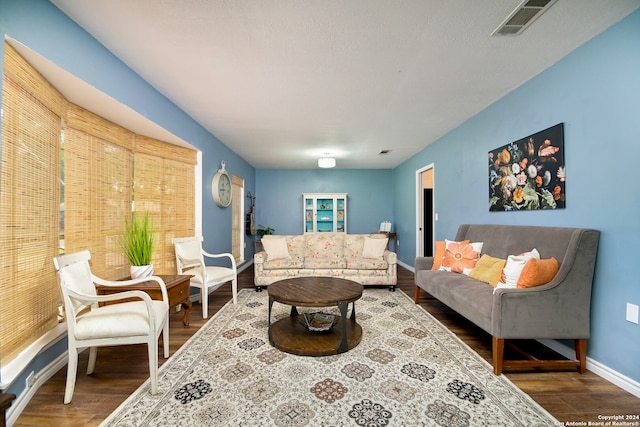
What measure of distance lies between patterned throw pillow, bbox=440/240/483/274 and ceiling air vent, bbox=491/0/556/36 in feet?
6.68

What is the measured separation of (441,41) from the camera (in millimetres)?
2023

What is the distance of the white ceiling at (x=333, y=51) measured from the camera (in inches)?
67.7

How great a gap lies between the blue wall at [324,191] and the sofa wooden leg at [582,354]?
5351mm

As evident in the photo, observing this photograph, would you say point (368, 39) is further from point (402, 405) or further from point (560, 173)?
point (402, 405)

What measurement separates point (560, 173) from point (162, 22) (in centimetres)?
316

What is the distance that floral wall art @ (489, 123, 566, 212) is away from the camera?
233cm

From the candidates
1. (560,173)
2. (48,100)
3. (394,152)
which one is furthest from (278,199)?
(560,173)

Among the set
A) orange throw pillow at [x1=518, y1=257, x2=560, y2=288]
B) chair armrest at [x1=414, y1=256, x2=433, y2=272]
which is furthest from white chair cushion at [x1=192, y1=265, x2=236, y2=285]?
orange throw pillow at [x1=518, y1=257, x2=560, y2=288]

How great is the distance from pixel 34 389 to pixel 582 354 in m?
3.68

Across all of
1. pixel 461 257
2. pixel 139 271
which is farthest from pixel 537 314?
pixel 139 271

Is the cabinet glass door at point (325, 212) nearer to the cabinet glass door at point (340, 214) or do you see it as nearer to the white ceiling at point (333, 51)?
the cabinet glass door at point (340, 214)

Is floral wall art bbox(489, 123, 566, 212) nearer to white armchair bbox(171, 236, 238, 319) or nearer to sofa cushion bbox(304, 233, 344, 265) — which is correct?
sofa cushion bbox(304, 233, 344, 265)

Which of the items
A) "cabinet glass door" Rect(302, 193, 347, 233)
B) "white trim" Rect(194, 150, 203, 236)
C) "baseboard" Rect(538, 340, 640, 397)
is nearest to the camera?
"baseboard" Rect(538, 340, 640, 397)

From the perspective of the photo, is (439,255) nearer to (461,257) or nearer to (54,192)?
(461,257)
